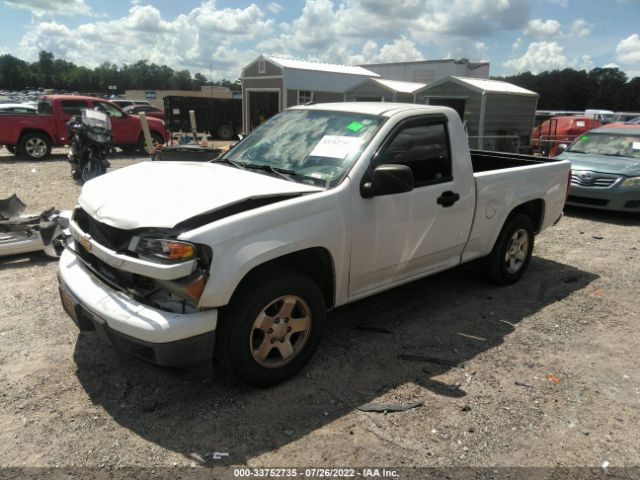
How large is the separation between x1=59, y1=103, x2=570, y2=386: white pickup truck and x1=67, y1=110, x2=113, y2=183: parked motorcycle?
24.2 feet

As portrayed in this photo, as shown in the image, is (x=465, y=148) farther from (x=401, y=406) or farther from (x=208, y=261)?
(x=208, y=261)

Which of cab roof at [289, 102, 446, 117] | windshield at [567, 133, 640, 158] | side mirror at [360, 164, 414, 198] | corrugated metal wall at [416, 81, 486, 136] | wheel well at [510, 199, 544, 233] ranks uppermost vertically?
corrugated metal wall at [416, 81, 486, 136]

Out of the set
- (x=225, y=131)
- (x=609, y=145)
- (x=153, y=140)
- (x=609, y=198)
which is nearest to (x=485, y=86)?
(x=609, y=145)

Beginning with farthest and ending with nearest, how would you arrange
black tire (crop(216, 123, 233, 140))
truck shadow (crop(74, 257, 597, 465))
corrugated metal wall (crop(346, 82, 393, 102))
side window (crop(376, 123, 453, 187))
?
black tire (crop(216, 123, 233, 140)) < corrugated metal wall (crop(346, 82, 393, 102)) < side window (crop(376, 123, 453, 187)) < truck shadow (crop(74, 257, 597, 465))

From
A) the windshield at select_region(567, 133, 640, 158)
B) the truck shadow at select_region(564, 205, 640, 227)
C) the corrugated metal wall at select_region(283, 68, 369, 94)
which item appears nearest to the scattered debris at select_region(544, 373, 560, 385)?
the truck shadow at select_region(564, 205, 640, 227)

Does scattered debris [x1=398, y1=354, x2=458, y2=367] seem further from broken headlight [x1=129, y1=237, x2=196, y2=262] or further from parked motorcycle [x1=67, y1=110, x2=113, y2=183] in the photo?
parked motorcycle [x1=67, y1=110, x2=113, y2=183]

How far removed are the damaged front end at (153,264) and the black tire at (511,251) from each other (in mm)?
3397

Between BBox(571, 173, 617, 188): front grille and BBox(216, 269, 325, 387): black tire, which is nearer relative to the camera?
BBox(216, 269, 325, 387): black tire

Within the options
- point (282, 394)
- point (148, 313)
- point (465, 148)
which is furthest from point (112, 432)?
point (465, 148)

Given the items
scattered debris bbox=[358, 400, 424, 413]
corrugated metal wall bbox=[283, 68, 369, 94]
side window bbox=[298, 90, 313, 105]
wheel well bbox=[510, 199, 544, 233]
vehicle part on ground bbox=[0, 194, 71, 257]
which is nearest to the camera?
scattered debris bbox=[358, 400, 424, 413]

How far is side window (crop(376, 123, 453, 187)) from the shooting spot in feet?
12.8

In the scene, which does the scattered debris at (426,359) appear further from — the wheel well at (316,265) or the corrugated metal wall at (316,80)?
the corrugated metal wall at (316,80)

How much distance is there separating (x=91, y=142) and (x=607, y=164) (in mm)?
10299

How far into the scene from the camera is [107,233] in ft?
10.2
